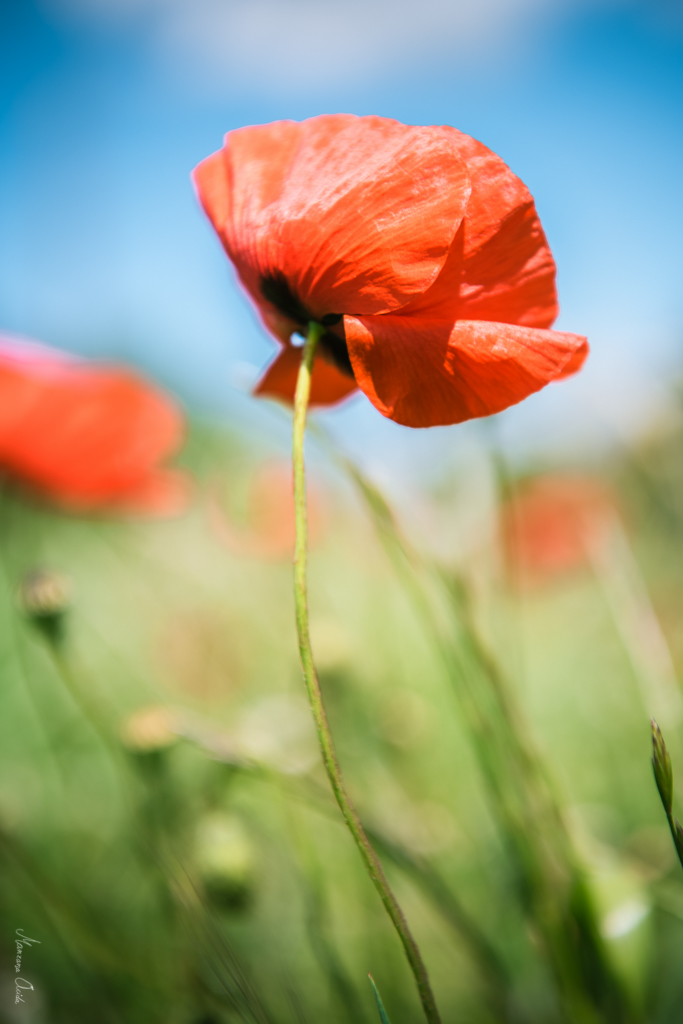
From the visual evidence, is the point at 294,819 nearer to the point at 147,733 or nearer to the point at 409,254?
the point at 147,733

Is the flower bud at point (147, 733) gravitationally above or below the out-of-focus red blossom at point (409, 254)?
below

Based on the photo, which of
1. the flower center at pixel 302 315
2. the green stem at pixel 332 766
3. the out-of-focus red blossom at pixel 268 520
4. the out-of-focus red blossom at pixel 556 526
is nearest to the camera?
the green stem at pixel 332 766

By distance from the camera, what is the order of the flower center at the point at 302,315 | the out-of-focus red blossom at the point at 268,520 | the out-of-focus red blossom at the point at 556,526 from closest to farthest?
the flower center at the point at 302,315
the out-of-focus red blossom at the point at 268,520
the out-of-focus red blossom at the point at 556,526

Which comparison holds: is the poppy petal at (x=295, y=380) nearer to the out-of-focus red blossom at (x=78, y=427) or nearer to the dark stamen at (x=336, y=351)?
the dark stamen at (x=336, y=351)

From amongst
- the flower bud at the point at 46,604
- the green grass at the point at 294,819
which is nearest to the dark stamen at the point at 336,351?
the green grass at the point at 294,819

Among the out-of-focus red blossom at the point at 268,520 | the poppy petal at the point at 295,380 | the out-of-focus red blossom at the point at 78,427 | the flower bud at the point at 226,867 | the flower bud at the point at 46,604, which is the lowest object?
the flower bud at the point at 226,867

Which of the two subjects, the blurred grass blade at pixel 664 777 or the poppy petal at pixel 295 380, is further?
the poppy petal at pixel 295 380

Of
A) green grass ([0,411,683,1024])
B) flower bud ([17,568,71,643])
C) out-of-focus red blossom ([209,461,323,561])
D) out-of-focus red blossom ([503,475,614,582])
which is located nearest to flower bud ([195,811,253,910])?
green grass ([0,411,683,1024])
